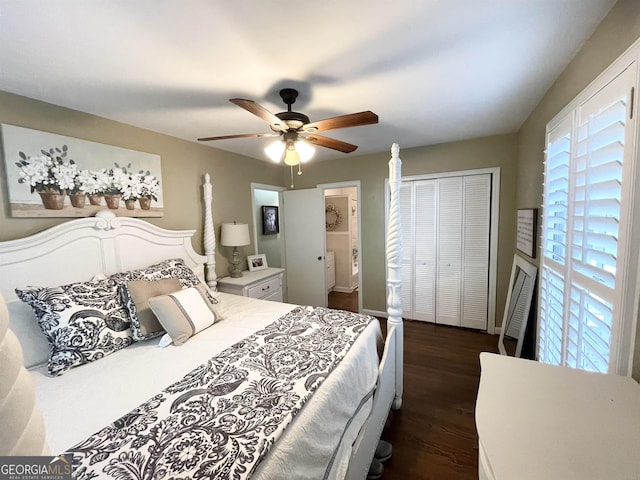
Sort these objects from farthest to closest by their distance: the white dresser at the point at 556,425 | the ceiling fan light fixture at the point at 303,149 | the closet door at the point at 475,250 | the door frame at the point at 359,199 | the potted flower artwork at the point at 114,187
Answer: the door frame at the point at 359,199 < the closet door at the point at 475,250 < the potted flower artwork at the point at 114,187 < the ceiling fan light fixture at the point at 303,149 < the white dresser at the point at 556,425

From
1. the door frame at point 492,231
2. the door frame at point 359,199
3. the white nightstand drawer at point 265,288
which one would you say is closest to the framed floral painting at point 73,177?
the white nightstand drawer at point 265,288

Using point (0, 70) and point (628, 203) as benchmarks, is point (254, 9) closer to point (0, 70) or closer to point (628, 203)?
point (0, 70)

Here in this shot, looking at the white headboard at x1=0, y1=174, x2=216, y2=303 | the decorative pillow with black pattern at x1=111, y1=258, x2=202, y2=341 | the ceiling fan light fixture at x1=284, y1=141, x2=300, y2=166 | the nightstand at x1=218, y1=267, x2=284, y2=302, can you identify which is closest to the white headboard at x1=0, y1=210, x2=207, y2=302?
the white headboard at x1=0, y1=174, x2=216, y2=303

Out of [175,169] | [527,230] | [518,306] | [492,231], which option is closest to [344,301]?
[492,231]

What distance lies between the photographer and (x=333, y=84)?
64.3 inches

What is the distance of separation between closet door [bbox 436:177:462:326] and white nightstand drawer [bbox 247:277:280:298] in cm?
209

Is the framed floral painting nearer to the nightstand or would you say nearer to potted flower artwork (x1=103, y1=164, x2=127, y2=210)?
potted flower artwork (x1=103, y1=164, x2=127, y2=210)

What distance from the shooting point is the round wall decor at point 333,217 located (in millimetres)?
5164

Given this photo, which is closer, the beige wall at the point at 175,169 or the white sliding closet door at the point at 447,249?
the beige wall at the point at 175,169

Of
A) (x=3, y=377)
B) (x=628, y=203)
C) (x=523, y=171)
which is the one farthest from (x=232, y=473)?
(x=523, y=171)

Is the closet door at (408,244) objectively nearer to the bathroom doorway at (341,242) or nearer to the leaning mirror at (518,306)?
the leaning mirror at (518,306)

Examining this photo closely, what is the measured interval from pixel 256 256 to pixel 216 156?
134cm

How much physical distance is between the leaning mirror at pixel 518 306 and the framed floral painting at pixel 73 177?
3329 millimetres

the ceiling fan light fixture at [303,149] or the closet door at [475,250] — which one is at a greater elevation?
the ceiling fan light fixture at [303,149]
